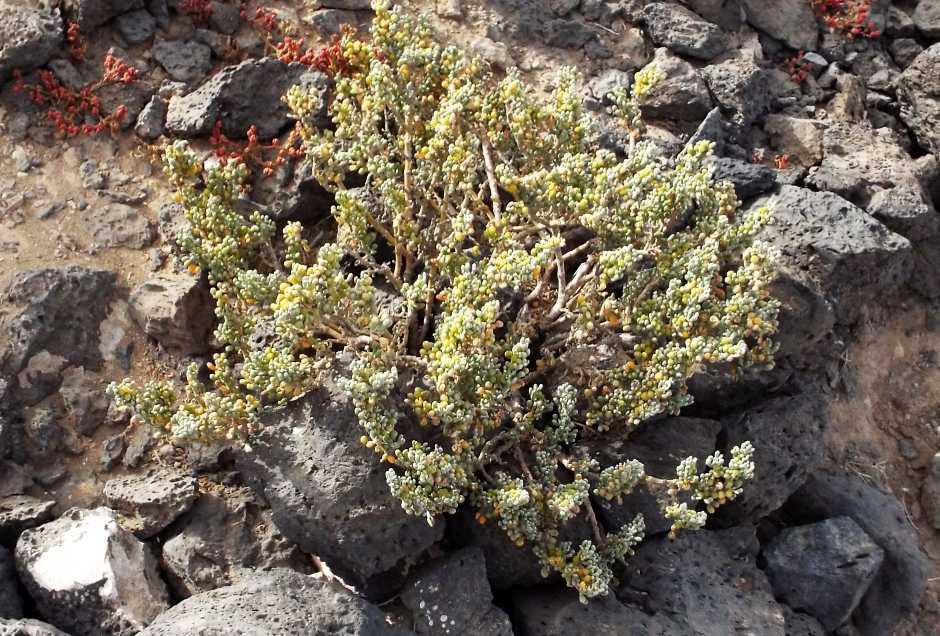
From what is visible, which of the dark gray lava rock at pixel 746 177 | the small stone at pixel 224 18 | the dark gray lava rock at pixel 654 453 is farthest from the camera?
the small stone at pixel 224 18

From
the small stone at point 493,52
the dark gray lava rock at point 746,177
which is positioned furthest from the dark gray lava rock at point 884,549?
the small stone at point 493,52

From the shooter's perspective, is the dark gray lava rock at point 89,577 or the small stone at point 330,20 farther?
the small stone at point 330,20

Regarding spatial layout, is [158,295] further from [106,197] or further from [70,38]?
[70,38]

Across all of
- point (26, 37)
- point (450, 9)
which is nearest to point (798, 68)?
point (450, 9)

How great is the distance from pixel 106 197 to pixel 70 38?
1347mm

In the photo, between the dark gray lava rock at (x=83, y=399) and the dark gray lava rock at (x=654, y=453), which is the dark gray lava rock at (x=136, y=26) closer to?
the dark gray lava rock at (x=83, y=399)

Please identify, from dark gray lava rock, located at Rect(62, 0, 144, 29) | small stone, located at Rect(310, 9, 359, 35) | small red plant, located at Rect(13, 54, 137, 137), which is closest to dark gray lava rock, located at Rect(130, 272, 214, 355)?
small red plant, located at Rect(13, 54, 137, 137)

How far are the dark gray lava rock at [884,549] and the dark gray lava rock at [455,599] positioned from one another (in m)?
2.77

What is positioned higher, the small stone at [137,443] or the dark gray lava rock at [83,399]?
the dark gray lava rock at [83,399]

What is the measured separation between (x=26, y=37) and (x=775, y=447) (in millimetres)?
→ 6166

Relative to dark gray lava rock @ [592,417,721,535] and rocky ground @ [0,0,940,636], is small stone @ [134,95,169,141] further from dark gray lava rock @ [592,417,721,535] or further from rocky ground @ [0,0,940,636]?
dark gray lava rock @ [592,417,721,535]

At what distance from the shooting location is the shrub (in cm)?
541

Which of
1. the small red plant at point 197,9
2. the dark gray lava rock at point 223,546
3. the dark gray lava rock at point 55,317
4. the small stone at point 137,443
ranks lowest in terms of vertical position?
the dark gray lava rock at point 223,546

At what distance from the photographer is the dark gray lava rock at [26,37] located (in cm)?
696
